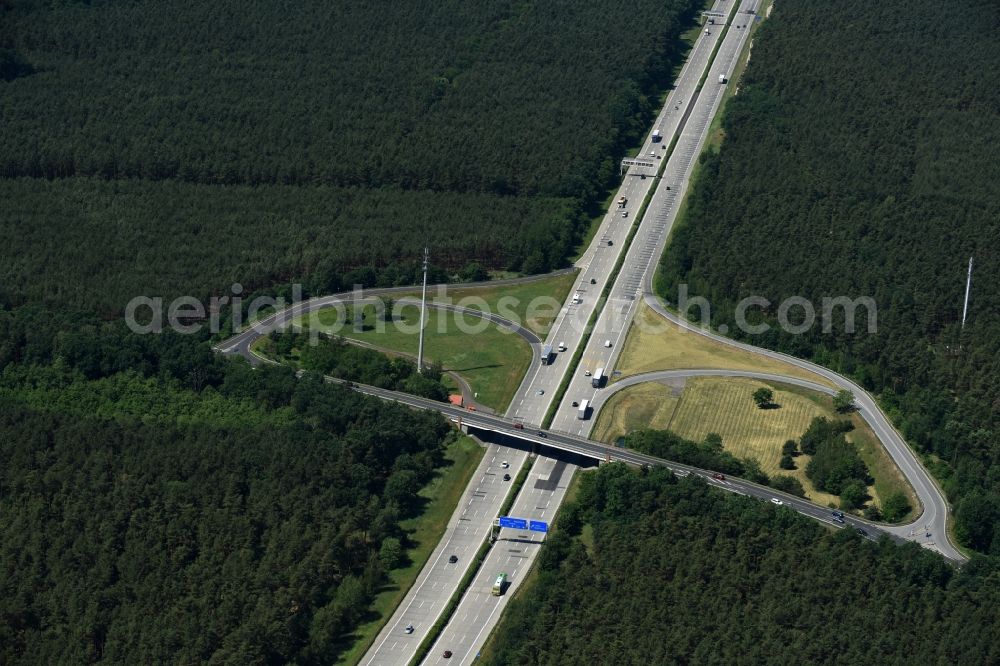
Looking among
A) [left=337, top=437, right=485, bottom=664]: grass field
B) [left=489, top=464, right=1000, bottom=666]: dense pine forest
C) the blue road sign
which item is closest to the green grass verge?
the blue road sign

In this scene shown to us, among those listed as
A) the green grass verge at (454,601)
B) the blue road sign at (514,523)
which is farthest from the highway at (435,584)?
the blue road sign at (514,523)

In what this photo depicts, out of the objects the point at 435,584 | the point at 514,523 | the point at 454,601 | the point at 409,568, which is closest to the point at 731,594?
the point at 514,523

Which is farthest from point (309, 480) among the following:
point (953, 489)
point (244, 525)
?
point (953, 489)

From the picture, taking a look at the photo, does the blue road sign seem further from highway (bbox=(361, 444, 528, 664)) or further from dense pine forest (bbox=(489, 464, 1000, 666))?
dense pine forest (bbox=(489, 464, 1000, 666))

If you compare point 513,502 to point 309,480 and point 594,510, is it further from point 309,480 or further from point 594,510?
point 309,480

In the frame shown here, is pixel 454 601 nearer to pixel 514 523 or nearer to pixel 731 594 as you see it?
pixel 514 523

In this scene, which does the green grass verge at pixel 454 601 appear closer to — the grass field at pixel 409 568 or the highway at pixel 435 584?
the highway at pixel 435 584
